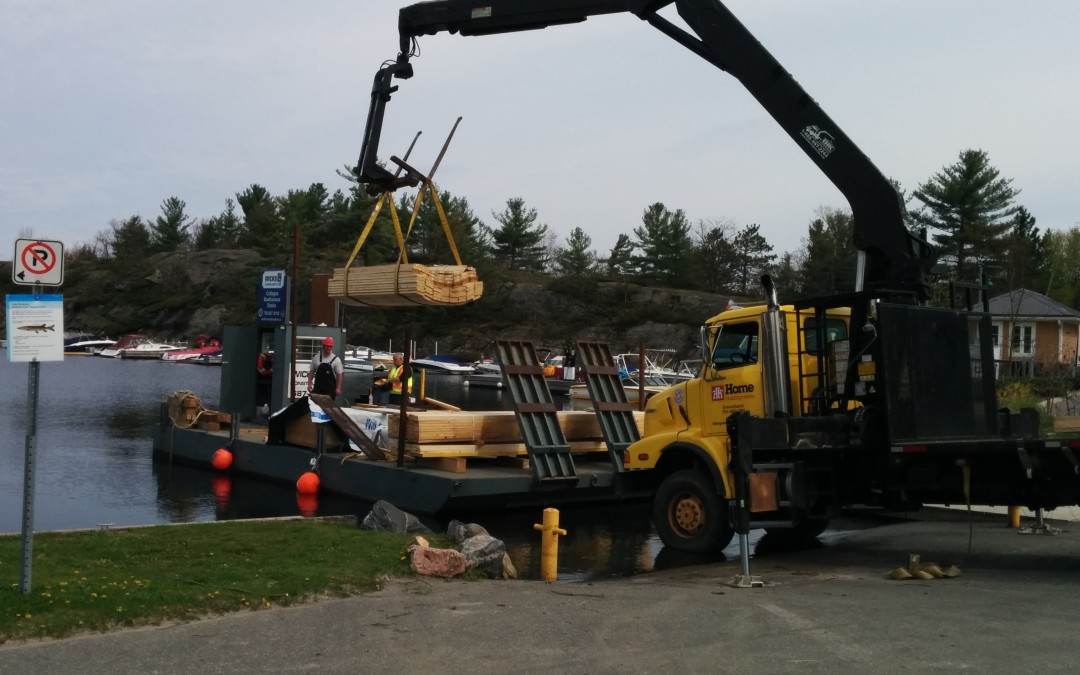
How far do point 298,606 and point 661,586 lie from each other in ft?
11.6

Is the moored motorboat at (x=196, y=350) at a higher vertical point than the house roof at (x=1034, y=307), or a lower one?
lower

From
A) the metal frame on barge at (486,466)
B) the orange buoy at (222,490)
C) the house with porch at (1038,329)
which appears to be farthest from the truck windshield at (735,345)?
the house with porch at (1038,329)

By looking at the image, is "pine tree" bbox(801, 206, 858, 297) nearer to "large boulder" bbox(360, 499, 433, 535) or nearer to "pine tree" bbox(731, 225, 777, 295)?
"pine tree" bbox(731, 225, 777, 295)

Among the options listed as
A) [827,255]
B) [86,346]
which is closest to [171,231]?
[86,346]

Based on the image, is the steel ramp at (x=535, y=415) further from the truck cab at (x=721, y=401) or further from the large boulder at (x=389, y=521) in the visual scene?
the large boulder at (x=389, y=521)

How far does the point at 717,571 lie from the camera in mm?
11273

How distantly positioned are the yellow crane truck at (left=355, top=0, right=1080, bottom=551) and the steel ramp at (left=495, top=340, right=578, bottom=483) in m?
2.22

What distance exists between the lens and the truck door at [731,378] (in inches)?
495

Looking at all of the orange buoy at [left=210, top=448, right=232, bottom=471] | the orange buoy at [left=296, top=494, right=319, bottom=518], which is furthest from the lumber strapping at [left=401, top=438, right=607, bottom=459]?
the orange buoy at [left=210, top=448, right=232, bottom=471]

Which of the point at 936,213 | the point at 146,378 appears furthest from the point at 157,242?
the point at 936,213

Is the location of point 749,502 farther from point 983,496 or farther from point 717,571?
point 983,496

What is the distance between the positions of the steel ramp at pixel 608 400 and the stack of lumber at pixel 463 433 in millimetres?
574

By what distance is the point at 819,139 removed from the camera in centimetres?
1252

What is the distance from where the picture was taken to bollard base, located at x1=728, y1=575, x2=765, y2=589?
977 centimetres
